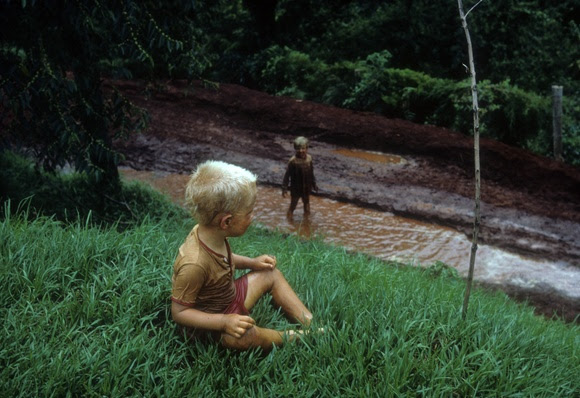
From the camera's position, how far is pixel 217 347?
9.19 feet

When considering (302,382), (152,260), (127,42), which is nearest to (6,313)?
(152,260)

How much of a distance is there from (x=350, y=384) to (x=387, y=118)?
882cm

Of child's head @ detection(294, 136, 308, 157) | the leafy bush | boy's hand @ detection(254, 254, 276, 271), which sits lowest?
the leafy bush

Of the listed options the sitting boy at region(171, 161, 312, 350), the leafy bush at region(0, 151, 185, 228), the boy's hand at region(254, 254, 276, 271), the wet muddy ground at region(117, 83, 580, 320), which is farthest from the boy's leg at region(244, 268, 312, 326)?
the wet muddy ground at region(117, 83, 580, 320)

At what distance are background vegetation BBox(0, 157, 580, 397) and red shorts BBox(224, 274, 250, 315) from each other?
22 cm

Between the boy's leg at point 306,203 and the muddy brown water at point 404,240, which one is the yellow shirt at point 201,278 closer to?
the muddy brown water at point 404,240

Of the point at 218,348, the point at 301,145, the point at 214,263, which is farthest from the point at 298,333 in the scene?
the point at 301,145

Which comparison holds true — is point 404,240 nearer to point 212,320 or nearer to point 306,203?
point 306,203

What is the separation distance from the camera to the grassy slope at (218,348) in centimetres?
261

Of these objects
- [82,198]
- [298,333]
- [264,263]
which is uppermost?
[264,263]

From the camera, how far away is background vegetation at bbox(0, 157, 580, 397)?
103 inches

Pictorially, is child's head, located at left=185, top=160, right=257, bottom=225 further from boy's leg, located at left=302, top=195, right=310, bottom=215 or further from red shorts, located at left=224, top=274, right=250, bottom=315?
boy's leg, located at left=302, top=195, right=310, bottom=215

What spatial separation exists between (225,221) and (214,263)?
0.23 m

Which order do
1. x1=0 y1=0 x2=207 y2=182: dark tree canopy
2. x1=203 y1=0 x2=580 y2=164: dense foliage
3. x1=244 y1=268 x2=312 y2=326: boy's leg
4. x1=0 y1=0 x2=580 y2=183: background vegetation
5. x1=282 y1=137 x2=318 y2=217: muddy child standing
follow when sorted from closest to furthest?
x1=244 y1=268 x2=312 y2=326: boy's leg → x1=0 y1=0 x2=207 y2=182: dark tree canopy → x1=0 y1=0 x2=580 y2=183: background vegetation → x1=282 y1=137 x2=318 y2=217: muddy child standing → x1=203 y1=0 x2=580 y2=164: dense foliage
